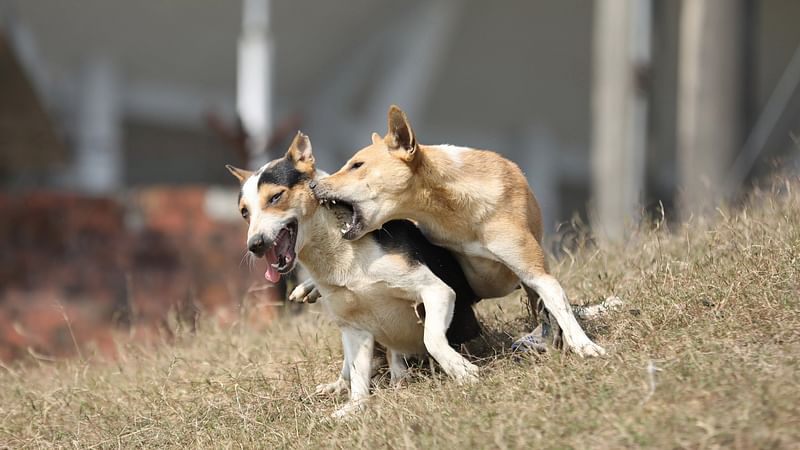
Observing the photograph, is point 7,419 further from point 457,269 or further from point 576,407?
point 576,407

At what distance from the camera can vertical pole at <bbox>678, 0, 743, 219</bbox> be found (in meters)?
9.00

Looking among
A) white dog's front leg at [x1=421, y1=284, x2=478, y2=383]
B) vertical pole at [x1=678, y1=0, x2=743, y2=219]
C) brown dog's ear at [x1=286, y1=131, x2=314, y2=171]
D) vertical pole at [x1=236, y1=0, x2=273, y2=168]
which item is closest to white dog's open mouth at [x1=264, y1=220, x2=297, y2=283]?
brown dog's ear at [x1=286, y1=131, x2=314, y2=171]

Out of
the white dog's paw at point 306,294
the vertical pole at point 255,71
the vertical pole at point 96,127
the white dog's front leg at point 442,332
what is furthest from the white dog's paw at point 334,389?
the vertical pole at point 96,127

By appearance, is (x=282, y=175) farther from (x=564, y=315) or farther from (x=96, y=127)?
(x=96, y=127)

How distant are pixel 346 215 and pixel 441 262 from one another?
49 centimetres

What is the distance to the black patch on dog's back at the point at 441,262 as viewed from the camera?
16.3ft

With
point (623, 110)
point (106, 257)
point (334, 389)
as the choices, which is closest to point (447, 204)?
point (334, 389)

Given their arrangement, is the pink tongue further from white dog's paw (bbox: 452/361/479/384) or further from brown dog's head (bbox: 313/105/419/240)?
white dog's paw (bbox: 452/361/479/384)

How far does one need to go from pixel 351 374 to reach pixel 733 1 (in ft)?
18.0

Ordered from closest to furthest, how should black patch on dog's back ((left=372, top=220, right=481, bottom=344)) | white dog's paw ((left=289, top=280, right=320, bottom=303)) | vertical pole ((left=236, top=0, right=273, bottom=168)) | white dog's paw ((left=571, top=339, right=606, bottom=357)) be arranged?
white dog's paw ((left=571, top=339, right=606, bottom=357)) → black patch on dog's back ((left=372, top=220, right=481, bottom=344)) → white dog's paw ((left=289, top=280, right=320, bottom=303)) → vertical pole ((left=236, top=0, right=273, bottom=168))

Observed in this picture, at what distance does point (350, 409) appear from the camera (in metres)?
4.84

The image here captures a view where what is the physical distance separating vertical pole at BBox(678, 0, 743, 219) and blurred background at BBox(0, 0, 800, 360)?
2cm

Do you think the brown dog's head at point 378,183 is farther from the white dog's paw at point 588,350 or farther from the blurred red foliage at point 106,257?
the blurred red foliage at point 106,257

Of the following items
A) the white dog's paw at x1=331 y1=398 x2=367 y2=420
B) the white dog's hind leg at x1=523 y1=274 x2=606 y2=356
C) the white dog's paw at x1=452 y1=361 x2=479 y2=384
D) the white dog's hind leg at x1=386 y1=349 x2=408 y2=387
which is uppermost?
the white dog's hind leg at x1=523 y1=274 x2=606 y2=356
